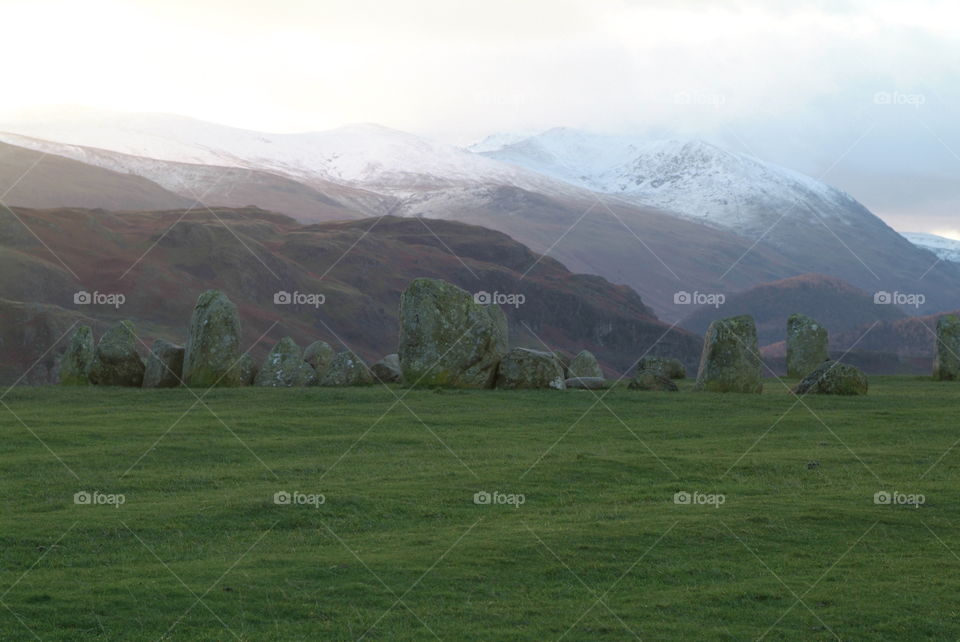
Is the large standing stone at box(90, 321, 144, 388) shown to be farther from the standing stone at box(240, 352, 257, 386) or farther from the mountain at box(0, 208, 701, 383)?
the mountain at box(0, 208, 701, 383)

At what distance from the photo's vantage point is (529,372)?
143 feet

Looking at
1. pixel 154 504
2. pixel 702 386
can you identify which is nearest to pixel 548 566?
pixel 154 504

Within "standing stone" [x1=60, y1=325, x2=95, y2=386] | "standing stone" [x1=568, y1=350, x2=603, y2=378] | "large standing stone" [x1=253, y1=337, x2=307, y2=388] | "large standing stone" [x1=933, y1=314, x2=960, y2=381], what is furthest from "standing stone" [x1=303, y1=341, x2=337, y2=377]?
"large standing stone" [x1=933, y1=314, x2=960, y2=381]

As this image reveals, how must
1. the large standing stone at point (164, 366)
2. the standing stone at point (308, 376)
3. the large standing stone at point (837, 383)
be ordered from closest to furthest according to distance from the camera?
the large standing stone at point (837, 383)
the large standing stone at point (164, 366)
the standing stone at point (308, 376)

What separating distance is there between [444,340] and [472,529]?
2363cm

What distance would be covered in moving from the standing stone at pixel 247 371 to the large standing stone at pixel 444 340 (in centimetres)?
632

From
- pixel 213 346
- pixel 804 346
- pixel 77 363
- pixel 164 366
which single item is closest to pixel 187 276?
pixel 77 363

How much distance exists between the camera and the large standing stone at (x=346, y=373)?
44.9 m

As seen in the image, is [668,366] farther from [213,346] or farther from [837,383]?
[213,346]

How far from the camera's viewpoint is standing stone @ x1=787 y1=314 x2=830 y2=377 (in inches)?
2157

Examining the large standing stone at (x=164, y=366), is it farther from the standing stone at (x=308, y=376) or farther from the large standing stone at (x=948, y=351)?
the large standing stone at (x=948, y=351)

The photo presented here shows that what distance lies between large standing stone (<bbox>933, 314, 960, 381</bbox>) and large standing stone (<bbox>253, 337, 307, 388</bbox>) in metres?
28.2

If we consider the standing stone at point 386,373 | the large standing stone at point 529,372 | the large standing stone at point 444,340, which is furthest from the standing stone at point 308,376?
the large standing stone at point 529,372

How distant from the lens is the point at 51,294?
13462 cm
